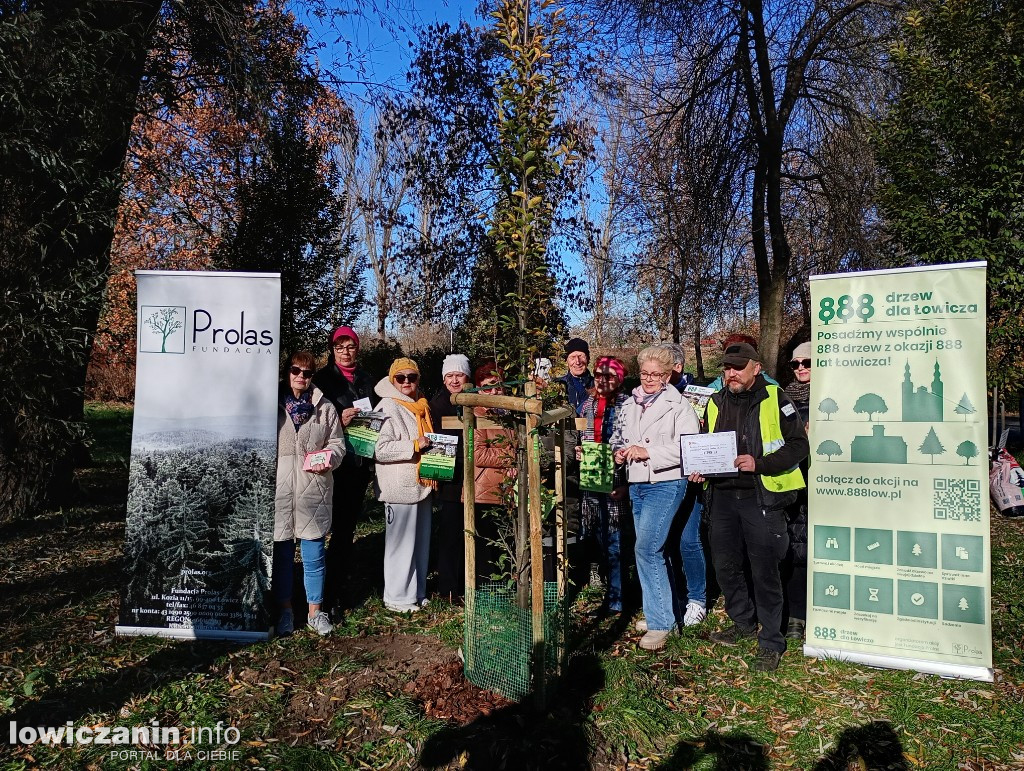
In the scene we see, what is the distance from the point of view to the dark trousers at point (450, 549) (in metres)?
5.63

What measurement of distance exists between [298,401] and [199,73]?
574 centimetres

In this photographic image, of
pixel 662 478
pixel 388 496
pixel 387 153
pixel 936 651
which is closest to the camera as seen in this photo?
pixel 936 651

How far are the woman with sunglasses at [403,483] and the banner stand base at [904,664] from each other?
107 inches

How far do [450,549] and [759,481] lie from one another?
91.3 inches

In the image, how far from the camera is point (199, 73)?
877cm

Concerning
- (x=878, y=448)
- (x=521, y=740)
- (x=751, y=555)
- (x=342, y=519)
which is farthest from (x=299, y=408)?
(x=878, y=448)

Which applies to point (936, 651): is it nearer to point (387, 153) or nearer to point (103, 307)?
point (103, 307)

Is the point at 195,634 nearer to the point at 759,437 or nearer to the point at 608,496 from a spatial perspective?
Result: the point at 608,496

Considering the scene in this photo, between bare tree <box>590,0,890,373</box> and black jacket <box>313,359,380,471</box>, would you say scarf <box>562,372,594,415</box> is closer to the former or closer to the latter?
black jacket <box>313,359,380,471</box>

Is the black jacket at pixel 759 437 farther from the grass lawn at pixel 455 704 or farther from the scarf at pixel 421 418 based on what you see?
the scarf at pixel 421 418

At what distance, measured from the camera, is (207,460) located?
488 centimetres

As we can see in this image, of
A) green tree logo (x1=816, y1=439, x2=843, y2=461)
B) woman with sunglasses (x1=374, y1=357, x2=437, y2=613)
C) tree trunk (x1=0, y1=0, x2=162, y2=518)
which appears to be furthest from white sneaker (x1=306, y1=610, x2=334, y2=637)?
green tree logo (x1=816, y1=439, x2=843, y2=461)

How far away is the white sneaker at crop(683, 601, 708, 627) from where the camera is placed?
543 cm

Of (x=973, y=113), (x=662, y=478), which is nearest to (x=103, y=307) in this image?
(x=662, y=478)
